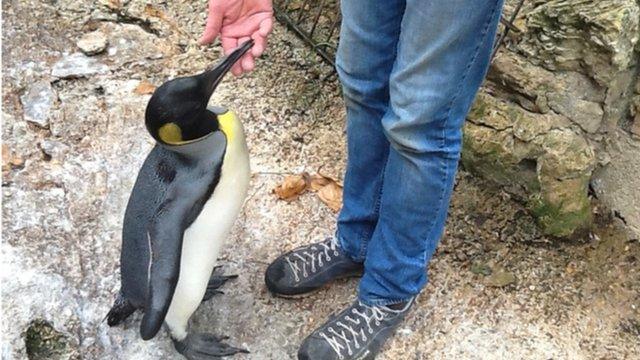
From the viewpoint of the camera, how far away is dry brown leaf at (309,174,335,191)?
1.99m

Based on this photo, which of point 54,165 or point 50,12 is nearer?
point 54,165

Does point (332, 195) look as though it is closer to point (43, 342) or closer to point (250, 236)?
point (250, 236)

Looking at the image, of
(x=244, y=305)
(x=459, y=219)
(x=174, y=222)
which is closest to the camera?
(x=174, y=222)

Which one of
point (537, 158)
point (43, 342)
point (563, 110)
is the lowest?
point (43, 342)

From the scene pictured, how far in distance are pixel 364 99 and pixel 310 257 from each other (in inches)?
17.0

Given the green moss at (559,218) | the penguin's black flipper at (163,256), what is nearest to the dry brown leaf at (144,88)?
the penguin's black flipper at (163,256)

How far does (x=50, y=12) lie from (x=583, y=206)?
5.06 ft

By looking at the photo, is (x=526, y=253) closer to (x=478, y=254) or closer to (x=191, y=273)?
(x=478, y=254)

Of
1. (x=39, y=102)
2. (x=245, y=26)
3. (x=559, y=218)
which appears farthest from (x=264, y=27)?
(x=39, y=102)

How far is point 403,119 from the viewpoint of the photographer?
129 cm

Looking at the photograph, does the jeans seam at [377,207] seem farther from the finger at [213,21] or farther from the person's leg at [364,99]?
the finger at [213,21]

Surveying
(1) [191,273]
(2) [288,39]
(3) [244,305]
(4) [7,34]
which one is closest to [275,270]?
(3) [244,305]

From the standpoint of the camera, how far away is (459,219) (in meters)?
1.91

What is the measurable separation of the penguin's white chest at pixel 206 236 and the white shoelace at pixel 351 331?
0.26 metres
